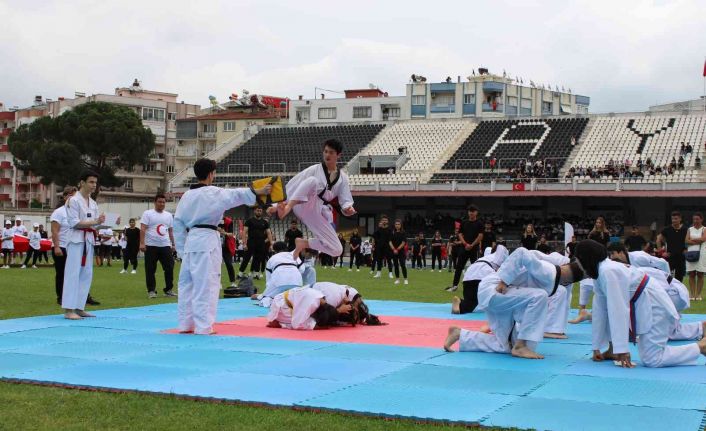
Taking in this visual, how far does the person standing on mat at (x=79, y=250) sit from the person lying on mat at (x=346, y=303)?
10.4 feet

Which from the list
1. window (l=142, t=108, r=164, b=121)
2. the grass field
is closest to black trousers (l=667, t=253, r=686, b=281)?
the grass field

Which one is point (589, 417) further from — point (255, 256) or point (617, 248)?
point (255, 256)

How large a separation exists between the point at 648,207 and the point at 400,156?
14837 millimetres

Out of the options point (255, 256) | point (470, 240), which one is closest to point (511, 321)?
point (470, 240)

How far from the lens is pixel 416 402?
6.06 meters

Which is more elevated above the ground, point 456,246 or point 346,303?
point 456,246

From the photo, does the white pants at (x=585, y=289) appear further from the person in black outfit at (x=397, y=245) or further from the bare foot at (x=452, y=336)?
the person in black outfit at (x=397, y=245)

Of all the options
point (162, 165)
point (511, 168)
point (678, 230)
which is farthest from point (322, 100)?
point (678, 230)

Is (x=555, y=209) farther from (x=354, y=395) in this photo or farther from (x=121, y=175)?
(x=121, y=175)

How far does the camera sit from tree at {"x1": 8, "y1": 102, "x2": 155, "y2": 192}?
66.8 metres

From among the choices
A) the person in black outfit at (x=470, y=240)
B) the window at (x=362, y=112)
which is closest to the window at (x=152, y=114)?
the window at (x=362, y=112)

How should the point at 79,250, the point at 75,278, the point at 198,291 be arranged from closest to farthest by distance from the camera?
the point at 198,291 < the point at 75,278 < the point at 79,250

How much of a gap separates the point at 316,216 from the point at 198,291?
1.65 metres

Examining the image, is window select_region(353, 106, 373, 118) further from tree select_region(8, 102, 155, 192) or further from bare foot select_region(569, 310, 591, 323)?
bare foot select_region(569, 310, 591, 323)
